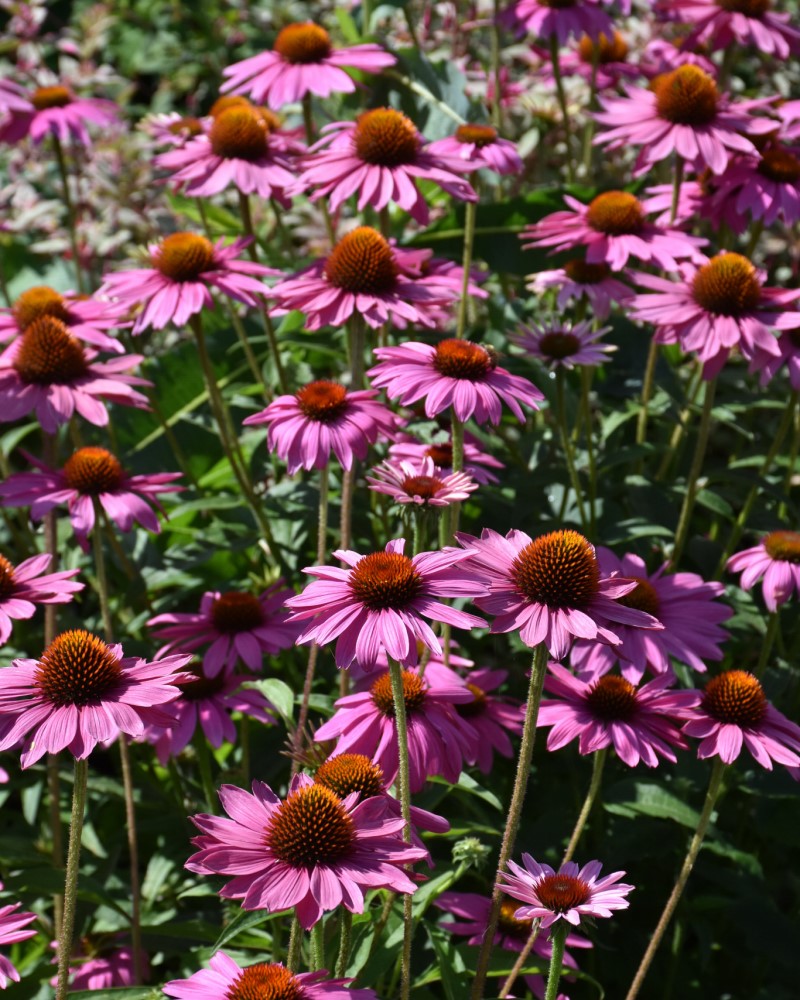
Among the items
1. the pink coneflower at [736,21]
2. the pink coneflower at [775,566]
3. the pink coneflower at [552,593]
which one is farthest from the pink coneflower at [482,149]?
the pink coneflower at [552,593]

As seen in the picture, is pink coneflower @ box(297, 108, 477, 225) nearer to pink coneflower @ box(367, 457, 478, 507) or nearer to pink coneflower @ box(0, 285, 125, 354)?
pink coneflower @ box(0, 285, 125, 354)

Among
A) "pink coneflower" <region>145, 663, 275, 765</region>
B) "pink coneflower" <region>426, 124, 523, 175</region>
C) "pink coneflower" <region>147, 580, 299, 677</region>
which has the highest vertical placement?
"pink coneflower" <region>426, 124, 523, 175</region>

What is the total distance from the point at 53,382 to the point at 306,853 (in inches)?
Answer: 45.7

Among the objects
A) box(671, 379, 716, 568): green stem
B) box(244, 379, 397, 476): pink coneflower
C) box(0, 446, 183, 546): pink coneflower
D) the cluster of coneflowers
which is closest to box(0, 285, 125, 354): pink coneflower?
the cluster of coneflowers

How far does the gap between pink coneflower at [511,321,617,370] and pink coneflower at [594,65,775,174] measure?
0.39 metres

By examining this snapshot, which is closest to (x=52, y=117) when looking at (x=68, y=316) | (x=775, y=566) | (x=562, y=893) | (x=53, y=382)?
(x=68, y=316)

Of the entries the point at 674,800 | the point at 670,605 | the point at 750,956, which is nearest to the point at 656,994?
the point at 750,956

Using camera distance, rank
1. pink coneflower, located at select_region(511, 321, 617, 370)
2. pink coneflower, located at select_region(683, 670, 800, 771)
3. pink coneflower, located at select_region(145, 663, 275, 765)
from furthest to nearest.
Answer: pink coneflower, located at select_region(511, 321, 617, 370)
pink coneflower, located at select_region(145, 663, 275, 765)
pink coneflower, located at select_region(683, 670, 800, 771)

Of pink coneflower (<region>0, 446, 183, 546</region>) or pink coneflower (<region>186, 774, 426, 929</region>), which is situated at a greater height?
pink coneflower (<region>186, 774, 426, 929</region>)

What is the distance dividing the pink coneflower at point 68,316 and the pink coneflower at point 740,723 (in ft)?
3.95

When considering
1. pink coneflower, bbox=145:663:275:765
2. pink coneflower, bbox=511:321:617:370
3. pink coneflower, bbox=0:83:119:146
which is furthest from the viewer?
pink coneflower, bbox=0:83:119:146

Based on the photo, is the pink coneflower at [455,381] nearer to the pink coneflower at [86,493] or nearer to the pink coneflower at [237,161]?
the pink coneflower at [86,493]

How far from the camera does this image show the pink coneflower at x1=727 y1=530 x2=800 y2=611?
194cm

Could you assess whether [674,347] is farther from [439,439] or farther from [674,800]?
[674,800]
